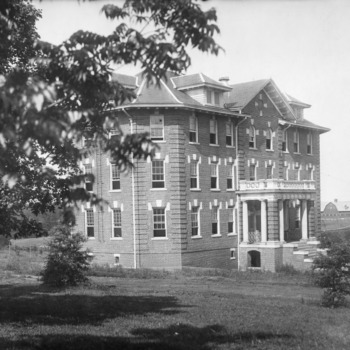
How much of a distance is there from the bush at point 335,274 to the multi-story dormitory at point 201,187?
47.3ft

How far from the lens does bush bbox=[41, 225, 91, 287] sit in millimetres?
22594

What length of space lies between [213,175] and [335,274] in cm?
1930

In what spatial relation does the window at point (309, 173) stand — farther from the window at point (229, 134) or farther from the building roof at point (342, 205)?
the building roof at point (342, 205)

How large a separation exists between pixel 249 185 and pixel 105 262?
1161cm

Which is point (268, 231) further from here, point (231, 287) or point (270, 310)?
point (270, 310)

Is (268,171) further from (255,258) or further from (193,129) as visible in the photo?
(193,129)

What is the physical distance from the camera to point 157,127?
32906 millimetres

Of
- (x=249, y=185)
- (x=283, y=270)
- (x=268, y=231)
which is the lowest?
(x=283, y=270)

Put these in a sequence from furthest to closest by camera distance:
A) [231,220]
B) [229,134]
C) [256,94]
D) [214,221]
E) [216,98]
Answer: [256,94] < [231,220] < [229,134] < [216,98] < [214,221]

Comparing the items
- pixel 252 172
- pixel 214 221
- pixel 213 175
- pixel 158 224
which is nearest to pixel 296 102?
pixel 252 172

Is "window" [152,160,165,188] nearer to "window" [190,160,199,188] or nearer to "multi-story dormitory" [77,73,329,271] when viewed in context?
"multi-story dormitory" [77,73,329,271]

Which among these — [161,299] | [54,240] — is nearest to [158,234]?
[54,240]

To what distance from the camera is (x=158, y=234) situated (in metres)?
33.2

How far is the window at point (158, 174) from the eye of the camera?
33.3 m
